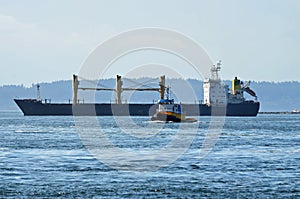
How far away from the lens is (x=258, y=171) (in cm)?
3506

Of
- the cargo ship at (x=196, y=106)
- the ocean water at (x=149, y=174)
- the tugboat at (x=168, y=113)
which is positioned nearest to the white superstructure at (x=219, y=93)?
the cargo ship at (x=196, y=106)

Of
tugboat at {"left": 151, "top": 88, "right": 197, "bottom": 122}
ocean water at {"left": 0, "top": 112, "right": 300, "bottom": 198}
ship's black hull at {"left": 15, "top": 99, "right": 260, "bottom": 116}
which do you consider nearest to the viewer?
ocean water at {"left": 0, "top": 112, "right": 300, "bottom": 198}

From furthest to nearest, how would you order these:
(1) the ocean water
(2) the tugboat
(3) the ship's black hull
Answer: (3) the ship's black hull < (2) the tugboat < (1) the ocean water

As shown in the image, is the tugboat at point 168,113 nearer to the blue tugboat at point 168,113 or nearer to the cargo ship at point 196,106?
the blue tugboat at point 168,113

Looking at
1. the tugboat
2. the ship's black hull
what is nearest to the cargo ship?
the ship's black hull

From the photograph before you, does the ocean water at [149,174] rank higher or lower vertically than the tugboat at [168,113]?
lower

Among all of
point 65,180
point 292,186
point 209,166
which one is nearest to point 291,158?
point 209,166

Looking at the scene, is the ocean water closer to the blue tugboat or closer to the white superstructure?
the blue tugboat

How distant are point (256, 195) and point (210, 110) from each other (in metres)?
141

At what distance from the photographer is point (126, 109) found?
17088 cm

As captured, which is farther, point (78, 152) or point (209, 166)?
point (78, 152)

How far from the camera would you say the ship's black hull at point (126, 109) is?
167 m

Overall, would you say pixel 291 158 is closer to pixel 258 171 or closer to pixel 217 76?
pixel 258 171

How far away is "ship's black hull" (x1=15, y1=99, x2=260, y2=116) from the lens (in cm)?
16725
